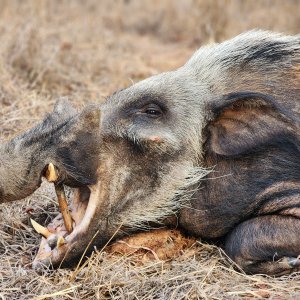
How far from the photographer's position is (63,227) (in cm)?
425

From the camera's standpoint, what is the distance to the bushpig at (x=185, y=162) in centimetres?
405

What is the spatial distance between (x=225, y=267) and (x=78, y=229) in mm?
777

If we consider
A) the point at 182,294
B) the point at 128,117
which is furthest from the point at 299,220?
the point at 128,117

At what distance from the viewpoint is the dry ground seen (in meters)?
3.90

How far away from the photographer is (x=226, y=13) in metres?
9.66

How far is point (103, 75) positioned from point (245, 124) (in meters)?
3.92

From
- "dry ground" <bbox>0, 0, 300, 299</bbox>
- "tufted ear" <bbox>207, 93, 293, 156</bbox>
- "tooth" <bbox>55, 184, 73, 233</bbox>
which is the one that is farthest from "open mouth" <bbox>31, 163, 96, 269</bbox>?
"tufted ear" <bbox>207, 93, 293, 156</bbox>

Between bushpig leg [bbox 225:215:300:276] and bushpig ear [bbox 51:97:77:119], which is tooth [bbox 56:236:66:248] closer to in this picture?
bushpig ear [bbox 51:97:77:119]

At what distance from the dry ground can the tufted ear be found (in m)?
0.58

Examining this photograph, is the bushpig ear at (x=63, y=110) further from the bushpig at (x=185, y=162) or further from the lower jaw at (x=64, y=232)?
the lower jaw at (x=64, y=232)

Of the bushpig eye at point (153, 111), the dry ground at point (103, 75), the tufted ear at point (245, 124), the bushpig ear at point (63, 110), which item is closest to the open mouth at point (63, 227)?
the dry ground at point (103, 75)

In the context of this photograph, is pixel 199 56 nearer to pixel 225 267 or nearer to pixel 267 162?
pixel 267 162

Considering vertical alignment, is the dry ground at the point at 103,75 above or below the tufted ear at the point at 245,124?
below

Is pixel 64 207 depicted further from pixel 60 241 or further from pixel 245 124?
pixel 245 124
